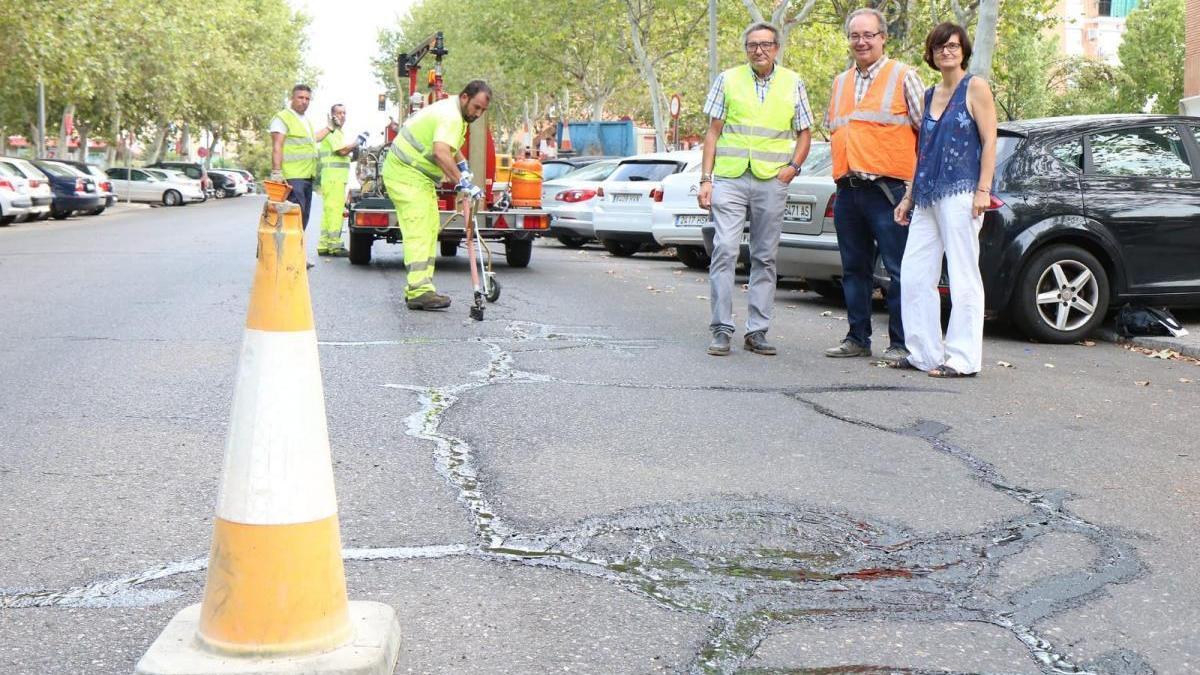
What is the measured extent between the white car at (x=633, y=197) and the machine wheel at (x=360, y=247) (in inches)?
164

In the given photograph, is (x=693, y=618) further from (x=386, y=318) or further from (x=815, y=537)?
(x=386, y=318)

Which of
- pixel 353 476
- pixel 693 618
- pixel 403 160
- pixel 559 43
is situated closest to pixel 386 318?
pixel 403 160

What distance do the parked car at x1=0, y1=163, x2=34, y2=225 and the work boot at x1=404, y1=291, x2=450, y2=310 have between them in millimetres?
21476

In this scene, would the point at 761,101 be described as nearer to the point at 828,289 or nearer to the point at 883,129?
the point at 883,129

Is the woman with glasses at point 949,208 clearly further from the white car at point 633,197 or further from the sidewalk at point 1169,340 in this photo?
the white car at point 633,197

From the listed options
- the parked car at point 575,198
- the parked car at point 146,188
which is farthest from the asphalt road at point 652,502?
the parked car at point 146,188

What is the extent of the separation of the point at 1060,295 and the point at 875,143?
7.04 ft

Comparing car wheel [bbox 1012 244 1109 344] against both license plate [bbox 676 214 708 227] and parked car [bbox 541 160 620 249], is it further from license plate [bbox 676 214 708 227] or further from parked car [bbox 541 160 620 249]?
parked car [bbox 541 160 620 249]

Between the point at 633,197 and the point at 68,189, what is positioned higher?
the point at 633,197

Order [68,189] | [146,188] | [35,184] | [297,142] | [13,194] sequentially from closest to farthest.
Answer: [297,142], [13,194], [35,184], [68,189], [146,188]

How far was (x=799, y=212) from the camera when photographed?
38.0 feet

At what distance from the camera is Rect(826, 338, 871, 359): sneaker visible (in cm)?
862

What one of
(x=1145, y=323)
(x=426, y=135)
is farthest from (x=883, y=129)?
(x=426, y=135)

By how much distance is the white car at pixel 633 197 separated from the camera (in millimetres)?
18656
